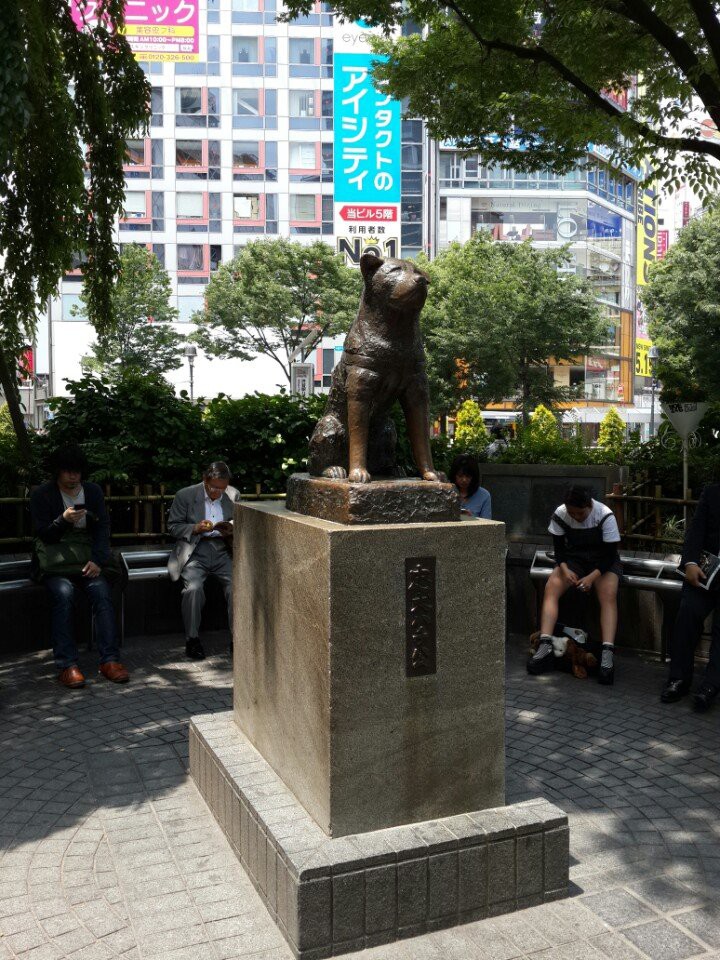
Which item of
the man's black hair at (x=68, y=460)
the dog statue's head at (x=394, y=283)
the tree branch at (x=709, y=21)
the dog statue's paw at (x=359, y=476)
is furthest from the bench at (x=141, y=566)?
the tree branch at (x=709, y=21)

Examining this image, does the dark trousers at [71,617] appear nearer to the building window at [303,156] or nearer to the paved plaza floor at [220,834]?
the paved plaza floor at [220,834]

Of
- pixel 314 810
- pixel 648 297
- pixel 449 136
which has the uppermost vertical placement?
pixel 648 297

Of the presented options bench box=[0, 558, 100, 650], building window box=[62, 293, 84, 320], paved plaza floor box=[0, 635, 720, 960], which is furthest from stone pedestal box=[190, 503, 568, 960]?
building window box=[62, 293, 84, 320]

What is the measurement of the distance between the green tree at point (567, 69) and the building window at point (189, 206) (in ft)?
152

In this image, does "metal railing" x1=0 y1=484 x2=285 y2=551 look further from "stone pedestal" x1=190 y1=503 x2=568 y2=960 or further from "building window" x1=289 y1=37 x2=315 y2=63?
"building window" x1=289 y1=37 x2=315 y2=63

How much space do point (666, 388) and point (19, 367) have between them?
808 centimetres

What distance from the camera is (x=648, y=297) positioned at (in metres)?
33.4

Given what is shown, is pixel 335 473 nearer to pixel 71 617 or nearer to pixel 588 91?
pixel 71 617

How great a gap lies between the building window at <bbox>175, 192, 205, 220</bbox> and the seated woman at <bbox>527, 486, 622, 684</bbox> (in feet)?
168

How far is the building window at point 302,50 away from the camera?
2124 inches

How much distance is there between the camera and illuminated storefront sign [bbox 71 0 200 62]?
5059 cm

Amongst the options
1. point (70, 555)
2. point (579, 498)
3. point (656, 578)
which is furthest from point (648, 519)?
point (70, 555)

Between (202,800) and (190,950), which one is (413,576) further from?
(202,800)

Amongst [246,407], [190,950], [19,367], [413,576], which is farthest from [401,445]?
[190,950]
